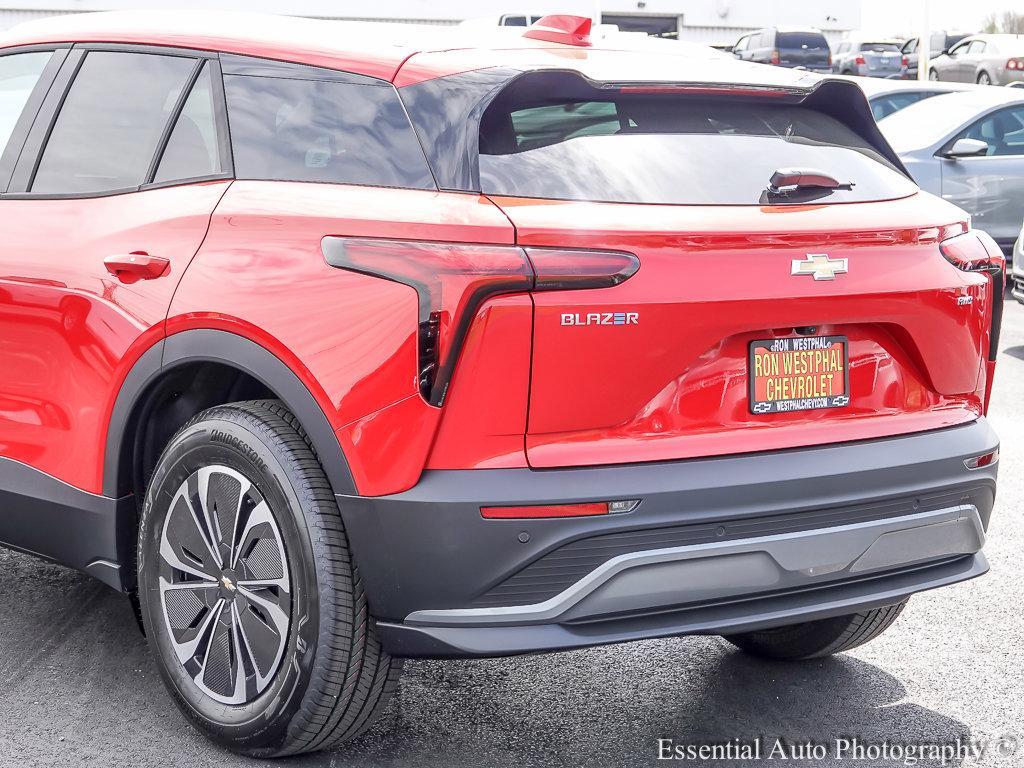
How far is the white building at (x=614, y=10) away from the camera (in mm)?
39438

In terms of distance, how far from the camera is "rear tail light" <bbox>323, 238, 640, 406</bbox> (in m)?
2.76

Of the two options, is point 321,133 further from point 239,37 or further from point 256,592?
point 256,592

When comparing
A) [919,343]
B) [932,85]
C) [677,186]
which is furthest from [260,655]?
[932,85]

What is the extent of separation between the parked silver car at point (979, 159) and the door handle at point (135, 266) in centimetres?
879

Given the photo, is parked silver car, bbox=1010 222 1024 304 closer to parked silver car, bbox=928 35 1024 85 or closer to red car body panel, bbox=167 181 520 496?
red car body panel, bbox=167 181 520 496

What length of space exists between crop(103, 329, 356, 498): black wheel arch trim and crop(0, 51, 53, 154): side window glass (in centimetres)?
113

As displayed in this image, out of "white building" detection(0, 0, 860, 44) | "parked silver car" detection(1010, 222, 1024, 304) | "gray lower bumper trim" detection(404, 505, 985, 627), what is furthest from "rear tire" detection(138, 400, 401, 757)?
"white building" detection(0, 0, 860, 44)

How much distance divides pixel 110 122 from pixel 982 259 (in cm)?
233

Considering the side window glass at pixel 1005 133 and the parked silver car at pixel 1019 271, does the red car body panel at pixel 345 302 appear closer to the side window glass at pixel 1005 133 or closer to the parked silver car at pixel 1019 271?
the parked silver car at pixel 1019 271

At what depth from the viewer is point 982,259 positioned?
341 centimetres

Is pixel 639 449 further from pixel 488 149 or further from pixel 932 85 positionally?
pixel 932 85

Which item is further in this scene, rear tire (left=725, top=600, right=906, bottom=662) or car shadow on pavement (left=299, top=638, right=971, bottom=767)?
rear tire (left=725, top=600, right=906, bottom=662)

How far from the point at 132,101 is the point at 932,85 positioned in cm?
1223

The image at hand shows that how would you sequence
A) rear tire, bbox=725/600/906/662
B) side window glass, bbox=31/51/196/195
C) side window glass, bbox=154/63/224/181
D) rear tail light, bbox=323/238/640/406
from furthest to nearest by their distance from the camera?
rear tire, bbox=725/600/906/662
side window glass, bbox=31/51/196/195
side window glass, bbox=154/63/224/181
rear tail light, bbox=323/238/640/406
